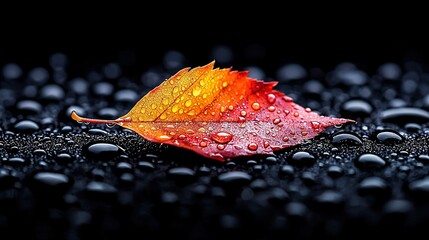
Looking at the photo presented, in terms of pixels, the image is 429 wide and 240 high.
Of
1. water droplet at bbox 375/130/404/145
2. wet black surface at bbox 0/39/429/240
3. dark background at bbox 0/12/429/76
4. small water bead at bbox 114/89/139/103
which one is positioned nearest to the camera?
wet black surface at bbox 0/39/429/240

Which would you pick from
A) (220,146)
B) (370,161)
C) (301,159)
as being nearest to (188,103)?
(220,146)

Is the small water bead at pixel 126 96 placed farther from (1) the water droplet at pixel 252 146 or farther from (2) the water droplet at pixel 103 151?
(1) the water droplet at pixel 252 146

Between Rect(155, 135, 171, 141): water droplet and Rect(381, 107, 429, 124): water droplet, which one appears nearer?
Rect(155, 135, 171, 141): water droplet

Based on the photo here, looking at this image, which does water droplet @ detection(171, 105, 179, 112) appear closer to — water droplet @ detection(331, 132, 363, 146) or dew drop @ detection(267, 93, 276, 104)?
dew drop @ detection(267, 93, 276, 104)

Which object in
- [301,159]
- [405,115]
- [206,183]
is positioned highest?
[405,115]

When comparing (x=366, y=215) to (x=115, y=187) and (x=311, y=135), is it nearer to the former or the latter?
(x=311, y=135)

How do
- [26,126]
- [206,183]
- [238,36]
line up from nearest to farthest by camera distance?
[206,183]
[26,126]
[238,36]

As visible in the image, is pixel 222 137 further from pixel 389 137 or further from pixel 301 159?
pixel 389 137

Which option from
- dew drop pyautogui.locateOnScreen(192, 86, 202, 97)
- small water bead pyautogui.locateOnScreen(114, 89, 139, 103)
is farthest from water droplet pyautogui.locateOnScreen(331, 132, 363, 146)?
small water bead pyautogui.locateOnScreen(114, 89, 139, 103)
